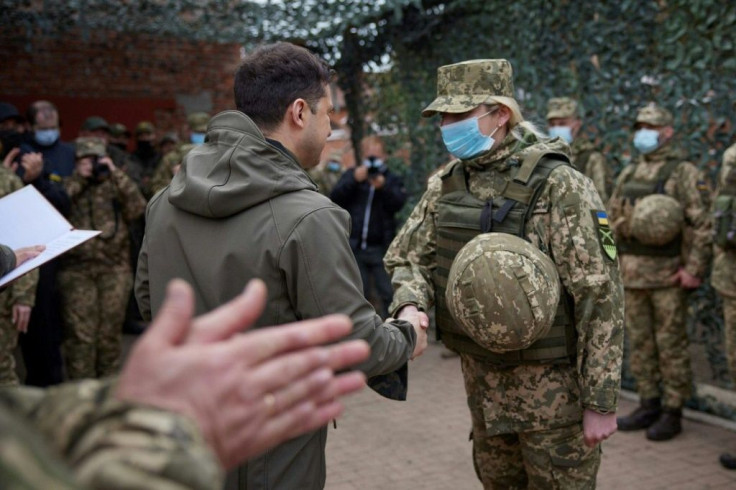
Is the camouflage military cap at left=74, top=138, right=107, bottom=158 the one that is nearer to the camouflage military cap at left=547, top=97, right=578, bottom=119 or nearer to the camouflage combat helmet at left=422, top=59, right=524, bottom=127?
the camouflage military cap at left=547, top=97, right=578, bottom=119

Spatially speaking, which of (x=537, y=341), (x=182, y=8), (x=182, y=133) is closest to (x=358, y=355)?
(x=537, y=341)

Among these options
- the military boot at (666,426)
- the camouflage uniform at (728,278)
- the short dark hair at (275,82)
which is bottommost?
the military boot at (666,426)

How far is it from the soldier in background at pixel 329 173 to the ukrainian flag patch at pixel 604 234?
5.91m

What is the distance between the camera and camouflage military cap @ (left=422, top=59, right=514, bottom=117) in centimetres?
294

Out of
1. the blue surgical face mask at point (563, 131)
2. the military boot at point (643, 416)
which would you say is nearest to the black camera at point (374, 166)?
the blue surgical face mask at point (563, 131)

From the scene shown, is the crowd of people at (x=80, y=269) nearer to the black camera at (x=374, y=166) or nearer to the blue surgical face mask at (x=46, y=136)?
the blue surgical face mask at (x=46, y=136)

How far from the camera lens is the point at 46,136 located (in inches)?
242

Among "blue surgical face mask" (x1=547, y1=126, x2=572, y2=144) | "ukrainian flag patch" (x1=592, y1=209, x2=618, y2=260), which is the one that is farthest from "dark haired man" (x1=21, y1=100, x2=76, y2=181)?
"ukrainian flag patch" (x1=592, y1=209, x2=618, y2=260)

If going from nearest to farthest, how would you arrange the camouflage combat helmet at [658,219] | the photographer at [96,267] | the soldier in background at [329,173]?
the camouflage combat helmet at [658,219] < the photographer at [96,267] < the soldier in background at [329,173]

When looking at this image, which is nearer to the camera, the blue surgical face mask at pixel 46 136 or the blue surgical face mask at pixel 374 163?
the blue surgical face mask at pixel 46 136

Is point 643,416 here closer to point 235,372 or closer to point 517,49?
point 517,49

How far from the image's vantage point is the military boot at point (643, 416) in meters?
5.00

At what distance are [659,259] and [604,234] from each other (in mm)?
2460

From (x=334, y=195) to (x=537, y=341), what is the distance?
197 inches
